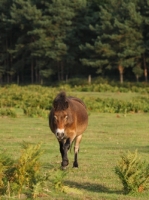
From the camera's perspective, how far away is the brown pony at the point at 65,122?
40.7 ft

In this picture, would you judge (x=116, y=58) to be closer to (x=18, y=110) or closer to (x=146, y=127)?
(x=18, y=110)

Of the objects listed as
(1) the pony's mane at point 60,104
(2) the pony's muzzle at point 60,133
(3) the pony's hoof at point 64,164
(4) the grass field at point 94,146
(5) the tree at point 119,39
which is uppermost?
(5) the tree at point 119,39

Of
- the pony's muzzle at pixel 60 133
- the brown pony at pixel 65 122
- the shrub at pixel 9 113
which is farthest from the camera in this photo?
the shrub at pixel 9 113

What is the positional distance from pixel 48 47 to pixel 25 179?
6259 cm

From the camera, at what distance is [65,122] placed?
41.2 feet

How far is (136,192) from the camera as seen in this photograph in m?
9.69

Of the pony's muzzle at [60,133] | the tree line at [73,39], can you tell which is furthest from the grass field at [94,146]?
the tree line at [73,39]

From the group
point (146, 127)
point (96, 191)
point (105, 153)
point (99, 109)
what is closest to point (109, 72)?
point (99, 109)

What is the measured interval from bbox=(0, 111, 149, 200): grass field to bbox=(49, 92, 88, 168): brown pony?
19.5 inches

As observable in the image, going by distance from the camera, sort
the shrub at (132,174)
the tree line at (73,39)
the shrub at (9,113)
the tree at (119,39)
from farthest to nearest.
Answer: the tree line at (73,39) < the tree at (119,39) < the shrub at (9,113) < the shrub at (132,174)

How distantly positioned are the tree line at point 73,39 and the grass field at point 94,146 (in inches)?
1272

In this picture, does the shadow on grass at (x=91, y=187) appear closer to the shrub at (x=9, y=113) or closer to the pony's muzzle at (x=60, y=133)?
the pony's muzzle at (x=60, y=133)

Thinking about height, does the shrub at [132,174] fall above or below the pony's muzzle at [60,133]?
below

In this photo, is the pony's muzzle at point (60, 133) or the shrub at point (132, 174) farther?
the pony's muzzle at point (60, 133)
